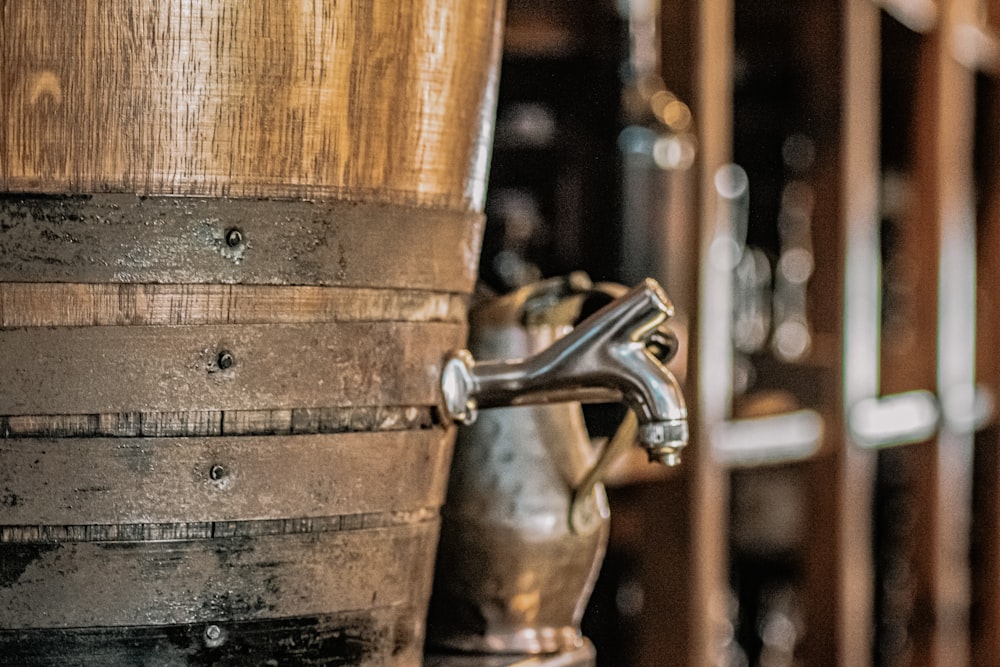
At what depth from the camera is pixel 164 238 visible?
21.0 inches

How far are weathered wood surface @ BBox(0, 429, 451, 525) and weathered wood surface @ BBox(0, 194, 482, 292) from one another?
→ 0.06m

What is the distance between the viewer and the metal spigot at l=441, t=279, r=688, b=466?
2.04 ft

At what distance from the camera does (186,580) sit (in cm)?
55

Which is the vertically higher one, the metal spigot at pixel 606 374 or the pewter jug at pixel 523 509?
the metal spigot at pixel 606 374

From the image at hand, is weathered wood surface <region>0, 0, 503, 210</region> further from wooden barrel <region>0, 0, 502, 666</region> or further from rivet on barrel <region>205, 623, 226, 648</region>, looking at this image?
rivet on barrel <region>205, 623, 226, 648</region>

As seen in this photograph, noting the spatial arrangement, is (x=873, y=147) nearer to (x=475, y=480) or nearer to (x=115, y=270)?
(x=475, y=480)

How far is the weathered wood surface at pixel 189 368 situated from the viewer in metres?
0.53

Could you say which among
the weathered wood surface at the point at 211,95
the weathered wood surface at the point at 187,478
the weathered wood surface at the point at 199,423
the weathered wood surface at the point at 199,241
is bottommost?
the weathered wood surface at the point at 187,478

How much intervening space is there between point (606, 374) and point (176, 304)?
0.20m

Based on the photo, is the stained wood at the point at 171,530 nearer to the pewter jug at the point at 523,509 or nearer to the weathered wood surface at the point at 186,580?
the weathered wood surface at the point at 186,580

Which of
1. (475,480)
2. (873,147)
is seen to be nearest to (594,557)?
(475,480)

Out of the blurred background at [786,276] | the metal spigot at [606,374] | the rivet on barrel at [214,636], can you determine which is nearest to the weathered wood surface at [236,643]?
the rivet on barrel at [214,636]

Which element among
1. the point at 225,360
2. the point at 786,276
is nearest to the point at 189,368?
the point at 225,360

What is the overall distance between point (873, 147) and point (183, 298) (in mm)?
1610
